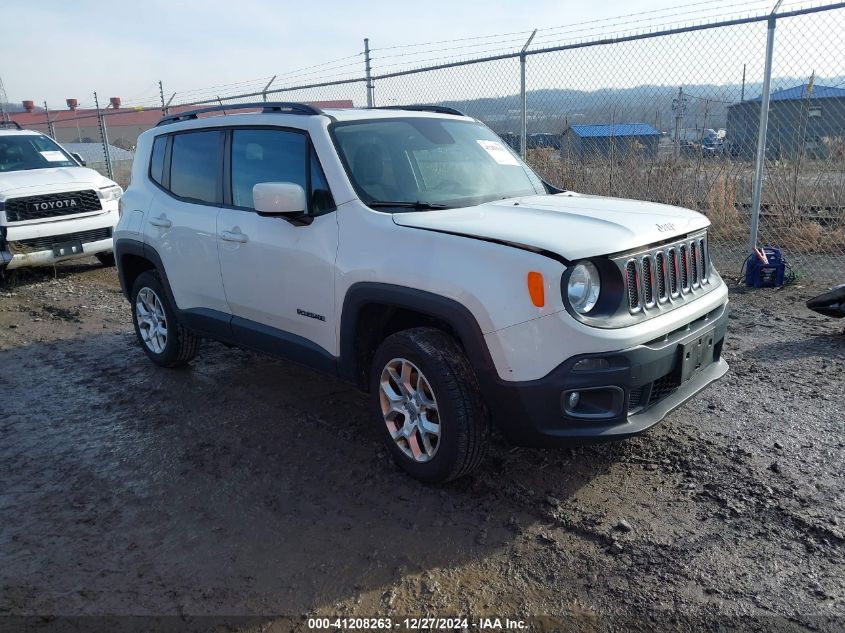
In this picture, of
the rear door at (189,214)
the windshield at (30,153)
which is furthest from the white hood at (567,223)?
the windshield at (30,153)

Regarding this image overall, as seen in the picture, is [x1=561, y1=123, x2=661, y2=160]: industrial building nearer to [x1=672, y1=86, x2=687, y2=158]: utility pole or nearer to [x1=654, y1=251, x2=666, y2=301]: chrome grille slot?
[x1=672, y1=86, x2=687, y2=158]: utility pole

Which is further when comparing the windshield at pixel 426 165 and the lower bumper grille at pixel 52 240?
the lower bumper grille at pixel 52 240

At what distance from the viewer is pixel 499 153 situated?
4.50m

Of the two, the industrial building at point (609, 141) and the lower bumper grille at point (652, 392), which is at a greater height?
the industrial building at point (609, 141)

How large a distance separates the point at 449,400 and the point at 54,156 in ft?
29.6

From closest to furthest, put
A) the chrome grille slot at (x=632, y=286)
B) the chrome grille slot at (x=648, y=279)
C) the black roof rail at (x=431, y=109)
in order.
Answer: the chrome grille slot at (x=632, y=286)
the chrome grille slot at (x=648, y=279)
the black roof rail at (x=431, y=109)

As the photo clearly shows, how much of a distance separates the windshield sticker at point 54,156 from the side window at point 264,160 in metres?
6.75

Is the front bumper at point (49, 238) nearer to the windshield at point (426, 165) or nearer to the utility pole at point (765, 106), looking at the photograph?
the windshield at point (426, 165)

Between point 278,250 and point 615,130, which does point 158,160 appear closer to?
point 278,250

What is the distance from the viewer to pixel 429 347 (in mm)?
3246

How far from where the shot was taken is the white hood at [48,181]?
844 centimetres

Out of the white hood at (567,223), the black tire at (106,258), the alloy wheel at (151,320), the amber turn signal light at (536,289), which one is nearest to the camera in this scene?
the amber turn signal light at (536,289)

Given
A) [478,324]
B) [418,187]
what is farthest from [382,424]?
[418,187]

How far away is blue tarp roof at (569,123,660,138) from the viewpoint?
30.5ft
